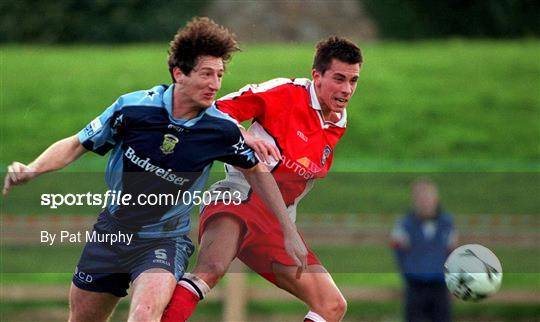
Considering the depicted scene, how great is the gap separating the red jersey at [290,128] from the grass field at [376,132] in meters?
5.24

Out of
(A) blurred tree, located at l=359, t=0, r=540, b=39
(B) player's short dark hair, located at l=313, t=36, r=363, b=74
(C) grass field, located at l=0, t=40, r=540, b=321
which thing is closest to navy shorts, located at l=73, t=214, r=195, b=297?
(B) player's short dark hair, located at l=313, t=36, r=363, b=74

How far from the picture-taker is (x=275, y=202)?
580 cm

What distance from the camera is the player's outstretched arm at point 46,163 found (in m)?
5.38

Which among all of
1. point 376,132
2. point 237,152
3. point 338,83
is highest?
point 376,132

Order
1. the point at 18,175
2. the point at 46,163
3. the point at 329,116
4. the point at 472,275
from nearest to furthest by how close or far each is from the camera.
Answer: the point at 18,175
the point at 46,163
the point at 329,116
the point at 472,275

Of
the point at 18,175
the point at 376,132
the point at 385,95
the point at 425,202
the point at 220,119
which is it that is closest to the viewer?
the point at 18,175

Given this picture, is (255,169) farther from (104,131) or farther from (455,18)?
(455,18)

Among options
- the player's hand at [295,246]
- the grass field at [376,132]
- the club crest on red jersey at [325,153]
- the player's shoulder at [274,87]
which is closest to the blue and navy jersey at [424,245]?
the grass field at [376,132]

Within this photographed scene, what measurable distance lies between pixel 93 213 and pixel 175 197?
781cm

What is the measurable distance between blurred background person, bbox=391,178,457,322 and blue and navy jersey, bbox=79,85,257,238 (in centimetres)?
431

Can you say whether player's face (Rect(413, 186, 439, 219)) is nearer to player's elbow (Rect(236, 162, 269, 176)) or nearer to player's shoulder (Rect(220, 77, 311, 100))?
player's shoulder (Rect(220, 77, 311, 100))

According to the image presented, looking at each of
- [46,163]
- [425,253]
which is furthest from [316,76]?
[425,253]

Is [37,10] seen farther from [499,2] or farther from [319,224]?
[319,224]

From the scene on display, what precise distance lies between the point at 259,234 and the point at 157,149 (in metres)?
0.89
